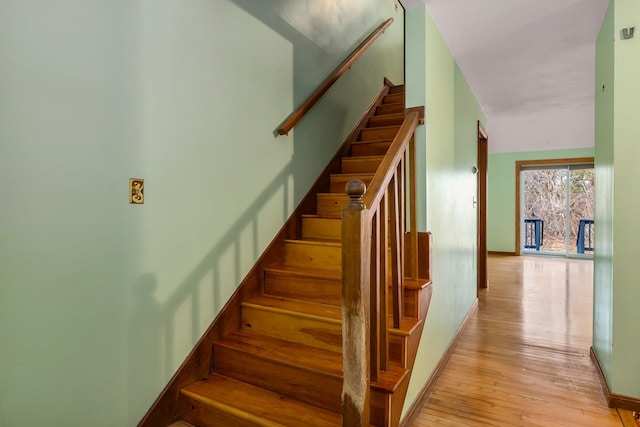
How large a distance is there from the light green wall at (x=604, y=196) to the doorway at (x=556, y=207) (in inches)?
206

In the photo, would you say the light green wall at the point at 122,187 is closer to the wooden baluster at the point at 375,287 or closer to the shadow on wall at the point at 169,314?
the shadow on wall at the point at 169,314

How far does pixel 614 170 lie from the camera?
1969 mm

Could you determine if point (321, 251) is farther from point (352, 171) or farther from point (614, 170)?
point (614, 170)

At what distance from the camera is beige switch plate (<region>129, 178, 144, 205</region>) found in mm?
1580

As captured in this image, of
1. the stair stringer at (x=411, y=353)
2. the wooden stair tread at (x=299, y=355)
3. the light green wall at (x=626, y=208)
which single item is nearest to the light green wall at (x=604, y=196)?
the light green wall at (x=626, y=208)

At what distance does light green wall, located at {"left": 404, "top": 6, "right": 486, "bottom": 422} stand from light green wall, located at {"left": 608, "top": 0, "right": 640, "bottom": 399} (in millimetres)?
919

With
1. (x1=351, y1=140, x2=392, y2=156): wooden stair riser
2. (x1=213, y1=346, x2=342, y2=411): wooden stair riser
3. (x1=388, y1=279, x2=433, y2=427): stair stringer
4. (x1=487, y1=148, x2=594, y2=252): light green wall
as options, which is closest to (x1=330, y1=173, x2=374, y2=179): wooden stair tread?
(x1=351, y1=140, x2=392, y2=156): wooden stair riser

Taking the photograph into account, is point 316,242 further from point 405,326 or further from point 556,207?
point 556,207

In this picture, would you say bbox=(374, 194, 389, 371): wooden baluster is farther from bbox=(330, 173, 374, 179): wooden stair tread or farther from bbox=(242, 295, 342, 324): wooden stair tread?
bbox=(330, 173, 374, 179): wooden stair tread

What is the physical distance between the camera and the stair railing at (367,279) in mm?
1237

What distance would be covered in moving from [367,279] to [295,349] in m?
0.85

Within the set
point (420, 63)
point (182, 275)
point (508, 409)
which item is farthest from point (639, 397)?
point (182, 275)

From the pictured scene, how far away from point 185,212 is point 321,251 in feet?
3.15

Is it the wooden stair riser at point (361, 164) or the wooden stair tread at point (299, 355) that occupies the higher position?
the wooden stair riser at point (361, 164)
